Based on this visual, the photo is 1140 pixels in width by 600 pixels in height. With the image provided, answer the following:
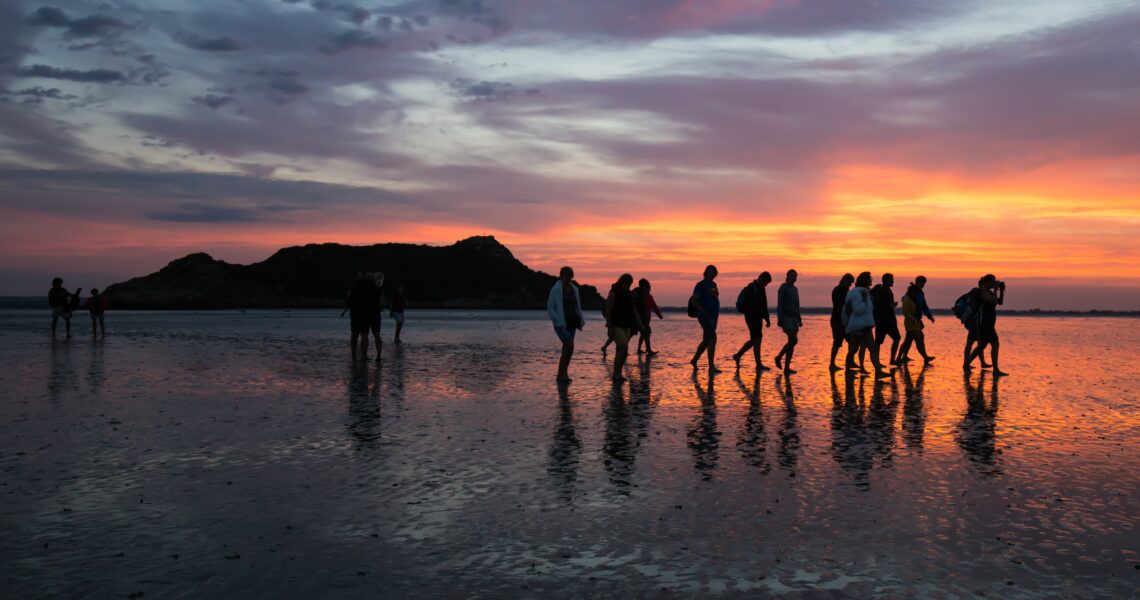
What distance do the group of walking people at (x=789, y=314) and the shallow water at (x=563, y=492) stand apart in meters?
2.17

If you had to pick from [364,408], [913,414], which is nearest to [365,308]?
[364,408]

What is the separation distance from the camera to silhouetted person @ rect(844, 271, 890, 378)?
17234 millimetres

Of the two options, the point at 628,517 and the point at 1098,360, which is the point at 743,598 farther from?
the point at 1098,360

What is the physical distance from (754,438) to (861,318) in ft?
28.7

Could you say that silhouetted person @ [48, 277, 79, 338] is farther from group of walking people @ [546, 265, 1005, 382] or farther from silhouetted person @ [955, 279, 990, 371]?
silhouetted person @ [955, 279, 990, 371]

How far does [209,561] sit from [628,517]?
2684 mm

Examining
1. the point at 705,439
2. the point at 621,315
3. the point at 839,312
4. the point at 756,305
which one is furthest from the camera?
the point at 839,312

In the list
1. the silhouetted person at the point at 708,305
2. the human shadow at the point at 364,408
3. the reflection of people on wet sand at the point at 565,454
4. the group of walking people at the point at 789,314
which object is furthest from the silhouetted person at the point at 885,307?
the human shadow at the point at 364,408

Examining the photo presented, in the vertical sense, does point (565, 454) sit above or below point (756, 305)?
below

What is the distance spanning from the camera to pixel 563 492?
6.96m

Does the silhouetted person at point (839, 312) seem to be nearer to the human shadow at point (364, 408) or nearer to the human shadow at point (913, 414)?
the human shadow at point (913, 414)

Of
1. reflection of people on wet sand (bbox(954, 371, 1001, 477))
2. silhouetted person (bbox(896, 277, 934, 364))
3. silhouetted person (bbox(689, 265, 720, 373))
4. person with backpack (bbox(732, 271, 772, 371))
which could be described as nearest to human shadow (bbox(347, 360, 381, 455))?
reflection of people on wet sand (bbox(954, 371, 1001, 477))

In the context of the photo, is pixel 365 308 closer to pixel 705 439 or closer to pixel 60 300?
pixel 705 439

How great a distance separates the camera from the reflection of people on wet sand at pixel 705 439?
805cm
